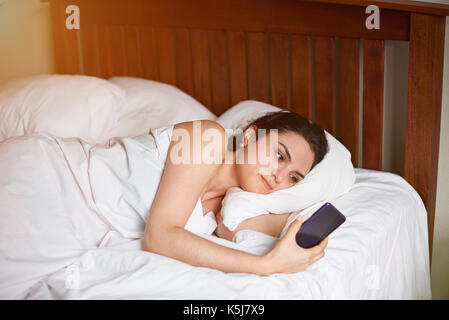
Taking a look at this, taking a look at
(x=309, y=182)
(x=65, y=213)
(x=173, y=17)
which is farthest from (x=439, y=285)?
(x=173, y=17)

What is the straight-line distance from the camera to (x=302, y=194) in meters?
1.11

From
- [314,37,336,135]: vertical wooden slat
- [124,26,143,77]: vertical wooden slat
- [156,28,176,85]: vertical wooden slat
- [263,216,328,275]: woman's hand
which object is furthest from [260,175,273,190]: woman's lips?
[124,26,143,77]: vertical wooden slat

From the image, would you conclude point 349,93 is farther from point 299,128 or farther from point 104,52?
point 104,52

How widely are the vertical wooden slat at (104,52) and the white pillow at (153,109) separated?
0.32 m

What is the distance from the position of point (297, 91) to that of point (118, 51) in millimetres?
844

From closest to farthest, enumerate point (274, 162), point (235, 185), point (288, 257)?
point (288, 257) → point (274, 162) → point (235, 185)

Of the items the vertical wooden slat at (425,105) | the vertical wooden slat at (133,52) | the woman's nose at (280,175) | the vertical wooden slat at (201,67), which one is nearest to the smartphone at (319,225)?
the woman's nose at (280,175)

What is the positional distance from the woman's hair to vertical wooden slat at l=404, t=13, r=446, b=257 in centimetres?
31

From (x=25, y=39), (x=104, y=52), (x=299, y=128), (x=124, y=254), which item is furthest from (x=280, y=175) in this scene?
(x=25, y=39)

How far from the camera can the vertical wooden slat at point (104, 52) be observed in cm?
185

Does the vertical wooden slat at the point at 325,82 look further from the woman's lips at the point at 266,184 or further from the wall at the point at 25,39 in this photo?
the wall at the point at 25,39

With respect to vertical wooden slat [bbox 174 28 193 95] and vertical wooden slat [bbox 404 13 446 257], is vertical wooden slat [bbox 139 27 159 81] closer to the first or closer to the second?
vertical wooden slat [bbox 174 28 193 95]

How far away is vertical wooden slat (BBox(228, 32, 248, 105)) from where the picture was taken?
1.58 m
